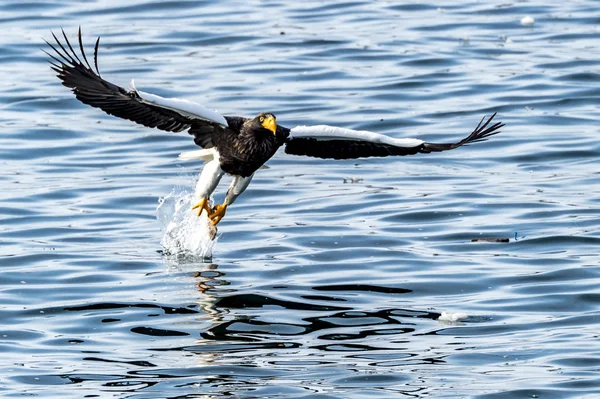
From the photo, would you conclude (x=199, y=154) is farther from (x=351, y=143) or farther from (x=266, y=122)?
(x=351, y=143)

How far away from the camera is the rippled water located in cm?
1016

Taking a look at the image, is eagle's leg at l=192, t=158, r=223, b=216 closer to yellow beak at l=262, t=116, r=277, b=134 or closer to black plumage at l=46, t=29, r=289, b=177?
black plumage at l=46, t=29, r=289, b=177

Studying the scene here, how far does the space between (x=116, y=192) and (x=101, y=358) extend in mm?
5464

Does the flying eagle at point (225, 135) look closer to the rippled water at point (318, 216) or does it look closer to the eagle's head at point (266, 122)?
the eagle's head at point (266, 122)

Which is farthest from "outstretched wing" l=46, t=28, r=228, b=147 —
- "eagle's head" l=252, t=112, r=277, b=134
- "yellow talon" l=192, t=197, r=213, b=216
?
"yellow talon" l=192, t=197, r=213, b=216

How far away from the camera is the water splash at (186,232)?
13422 millimetres

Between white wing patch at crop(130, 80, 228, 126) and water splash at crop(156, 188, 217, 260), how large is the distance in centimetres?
120

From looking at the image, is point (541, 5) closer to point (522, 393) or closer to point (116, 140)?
point (116, 140)

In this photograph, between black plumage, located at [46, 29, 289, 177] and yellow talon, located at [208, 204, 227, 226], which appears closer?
black plumage, located at [46, 29, 289, 177]

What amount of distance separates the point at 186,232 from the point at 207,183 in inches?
29.4

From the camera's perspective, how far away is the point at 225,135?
42.2 feet

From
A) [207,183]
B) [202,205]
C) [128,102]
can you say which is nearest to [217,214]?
[202,205]

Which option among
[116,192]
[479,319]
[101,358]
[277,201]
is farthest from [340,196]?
[101,358]

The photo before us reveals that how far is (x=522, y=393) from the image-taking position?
9.34 m
